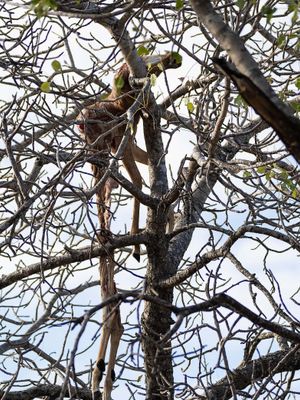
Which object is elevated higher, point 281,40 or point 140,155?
point 140,155

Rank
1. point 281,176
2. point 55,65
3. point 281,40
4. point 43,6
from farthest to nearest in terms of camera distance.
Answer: point 281,176, point 281,40, point 55,65, point 43,6

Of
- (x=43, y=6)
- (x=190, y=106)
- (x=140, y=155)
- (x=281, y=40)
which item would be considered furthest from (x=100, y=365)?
(x=43, y=6)

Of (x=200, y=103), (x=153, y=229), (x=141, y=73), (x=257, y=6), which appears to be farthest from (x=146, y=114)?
(x=257, y=6)

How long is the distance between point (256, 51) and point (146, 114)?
103cm

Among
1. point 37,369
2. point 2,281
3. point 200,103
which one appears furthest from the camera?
point 37,369

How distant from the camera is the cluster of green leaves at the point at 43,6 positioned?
347 centimetres

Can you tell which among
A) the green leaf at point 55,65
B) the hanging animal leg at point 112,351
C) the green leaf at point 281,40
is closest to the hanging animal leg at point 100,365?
the hanging animal leg at point 112,351

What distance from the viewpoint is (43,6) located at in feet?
11.4

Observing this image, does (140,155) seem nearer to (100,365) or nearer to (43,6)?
(100,365)

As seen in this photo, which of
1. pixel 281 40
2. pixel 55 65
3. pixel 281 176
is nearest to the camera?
pixel 55 65

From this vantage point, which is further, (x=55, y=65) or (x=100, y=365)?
(x=100, y=365)

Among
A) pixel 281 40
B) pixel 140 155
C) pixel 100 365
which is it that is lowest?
pixel 100 365

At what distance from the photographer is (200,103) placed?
4.89 meters

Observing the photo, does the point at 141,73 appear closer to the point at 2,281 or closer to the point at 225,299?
the point at 2,281
